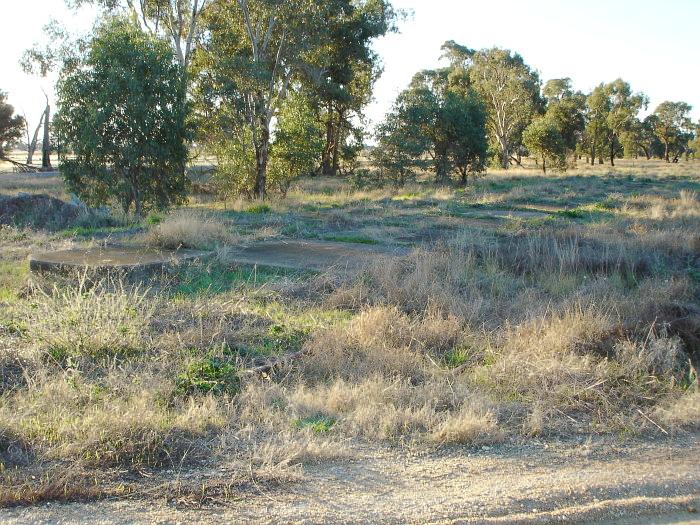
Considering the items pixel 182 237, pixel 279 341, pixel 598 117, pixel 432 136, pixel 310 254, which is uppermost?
pixel 598 117

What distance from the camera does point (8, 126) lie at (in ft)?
157

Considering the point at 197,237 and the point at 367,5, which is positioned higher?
the point at 367,5

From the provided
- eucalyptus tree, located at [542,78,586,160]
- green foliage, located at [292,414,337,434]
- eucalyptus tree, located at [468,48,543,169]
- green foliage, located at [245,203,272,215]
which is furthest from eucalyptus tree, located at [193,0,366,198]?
eucalyptus tree, located at [542,78,586,160]

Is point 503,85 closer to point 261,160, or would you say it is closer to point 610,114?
point 610,114

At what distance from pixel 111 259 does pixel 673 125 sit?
259 feet

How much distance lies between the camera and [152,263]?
932 centimetres

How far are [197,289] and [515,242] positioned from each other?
6.09 meters

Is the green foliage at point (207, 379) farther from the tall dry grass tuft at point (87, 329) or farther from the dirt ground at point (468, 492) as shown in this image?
the dirt ground at point (468, 492)

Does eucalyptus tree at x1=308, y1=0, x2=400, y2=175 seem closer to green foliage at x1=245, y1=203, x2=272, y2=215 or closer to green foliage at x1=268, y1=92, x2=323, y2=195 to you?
green foliage at x1=268, y1=92, x2=323, y2=195

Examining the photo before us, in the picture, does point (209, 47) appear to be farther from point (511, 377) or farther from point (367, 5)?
point (511, 377)

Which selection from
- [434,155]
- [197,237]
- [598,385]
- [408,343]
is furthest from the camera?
[434,155]

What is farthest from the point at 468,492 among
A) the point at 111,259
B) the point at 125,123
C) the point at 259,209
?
the point at 125,123

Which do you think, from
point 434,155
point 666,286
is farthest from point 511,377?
point 434,155

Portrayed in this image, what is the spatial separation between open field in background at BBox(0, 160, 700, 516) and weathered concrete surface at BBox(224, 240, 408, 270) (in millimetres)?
428
